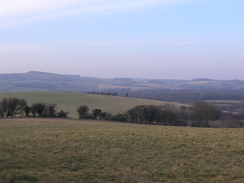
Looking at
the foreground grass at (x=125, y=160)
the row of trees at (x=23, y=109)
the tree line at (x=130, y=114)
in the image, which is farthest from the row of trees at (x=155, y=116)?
the foreground grass at (x=125, y=160)

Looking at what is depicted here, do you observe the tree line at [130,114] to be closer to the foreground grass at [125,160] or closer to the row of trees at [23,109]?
the row of trees at [23,109]

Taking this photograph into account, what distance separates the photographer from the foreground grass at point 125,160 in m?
8.79

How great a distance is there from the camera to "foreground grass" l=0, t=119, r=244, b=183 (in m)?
8.79

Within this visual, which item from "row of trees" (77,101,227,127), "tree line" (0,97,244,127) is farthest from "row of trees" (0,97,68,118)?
"row of trees" (77,101,227,127)

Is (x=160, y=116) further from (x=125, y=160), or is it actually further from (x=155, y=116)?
(x=125, y=160)

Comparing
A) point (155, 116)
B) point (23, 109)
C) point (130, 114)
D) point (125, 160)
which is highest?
point (23, 109)

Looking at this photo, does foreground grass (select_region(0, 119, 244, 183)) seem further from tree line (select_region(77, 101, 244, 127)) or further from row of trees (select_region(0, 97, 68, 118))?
row of trees (select_region(0, 97, 68, 118))

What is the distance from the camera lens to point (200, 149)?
43.5 feet

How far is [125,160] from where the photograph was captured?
11562 millimetres

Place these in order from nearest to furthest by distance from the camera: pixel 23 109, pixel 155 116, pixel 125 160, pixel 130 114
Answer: pixel 125 160, pixel 155 116, pixel 23 109, pixel 130 114

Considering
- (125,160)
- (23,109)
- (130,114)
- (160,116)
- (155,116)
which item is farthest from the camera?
(130,114)

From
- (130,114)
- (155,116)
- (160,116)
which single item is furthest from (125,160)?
(130,114)

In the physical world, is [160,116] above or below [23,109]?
below

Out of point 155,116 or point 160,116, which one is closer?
point 160,116
